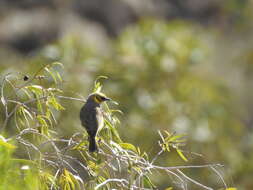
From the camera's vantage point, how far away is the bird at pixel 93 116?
15.6 ft

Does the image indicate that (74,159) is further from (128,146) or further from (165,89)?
(165,89)

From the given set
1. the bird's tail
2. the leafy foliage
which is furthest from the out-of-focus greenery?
the bird's tail

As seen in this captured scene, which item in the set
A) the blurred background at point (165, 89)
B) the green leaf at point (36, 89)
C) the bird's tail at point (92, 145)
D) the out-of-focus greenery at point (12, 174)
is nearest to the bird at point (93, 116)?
the bird's tail at point (92, 145)

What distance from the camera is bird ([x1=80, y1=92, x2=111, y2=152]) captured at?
4766 mm

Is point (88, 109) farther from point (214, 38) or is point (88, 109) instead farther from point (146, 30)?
point (214, 38)

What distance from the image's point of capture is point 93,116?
5.10m

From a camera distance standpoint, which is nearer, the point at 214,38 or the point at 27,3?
the point at 214,38

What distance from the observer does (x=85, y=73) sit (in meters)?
12.6

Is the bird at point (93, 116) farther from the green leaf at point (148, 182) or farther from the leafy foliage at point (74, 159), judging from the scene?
the green leaf at point (148, 182)

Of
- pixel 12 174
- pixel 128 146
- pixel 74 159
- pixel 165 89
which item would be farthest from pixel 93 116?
pixel 165 89

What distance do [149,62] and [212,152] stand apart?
76.1 inches

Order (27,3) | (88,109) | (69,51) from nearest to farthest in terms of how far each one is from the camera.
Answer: (88,109)
(69,51)
(27,3)

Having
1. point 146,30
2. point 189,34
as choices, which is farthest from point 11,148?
point 189,34

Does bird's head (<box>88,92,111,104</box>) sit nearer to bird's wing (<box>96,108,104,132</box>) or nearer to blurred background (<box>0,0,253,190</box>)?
bird's wing (<box>96,108,104,132</box>)
